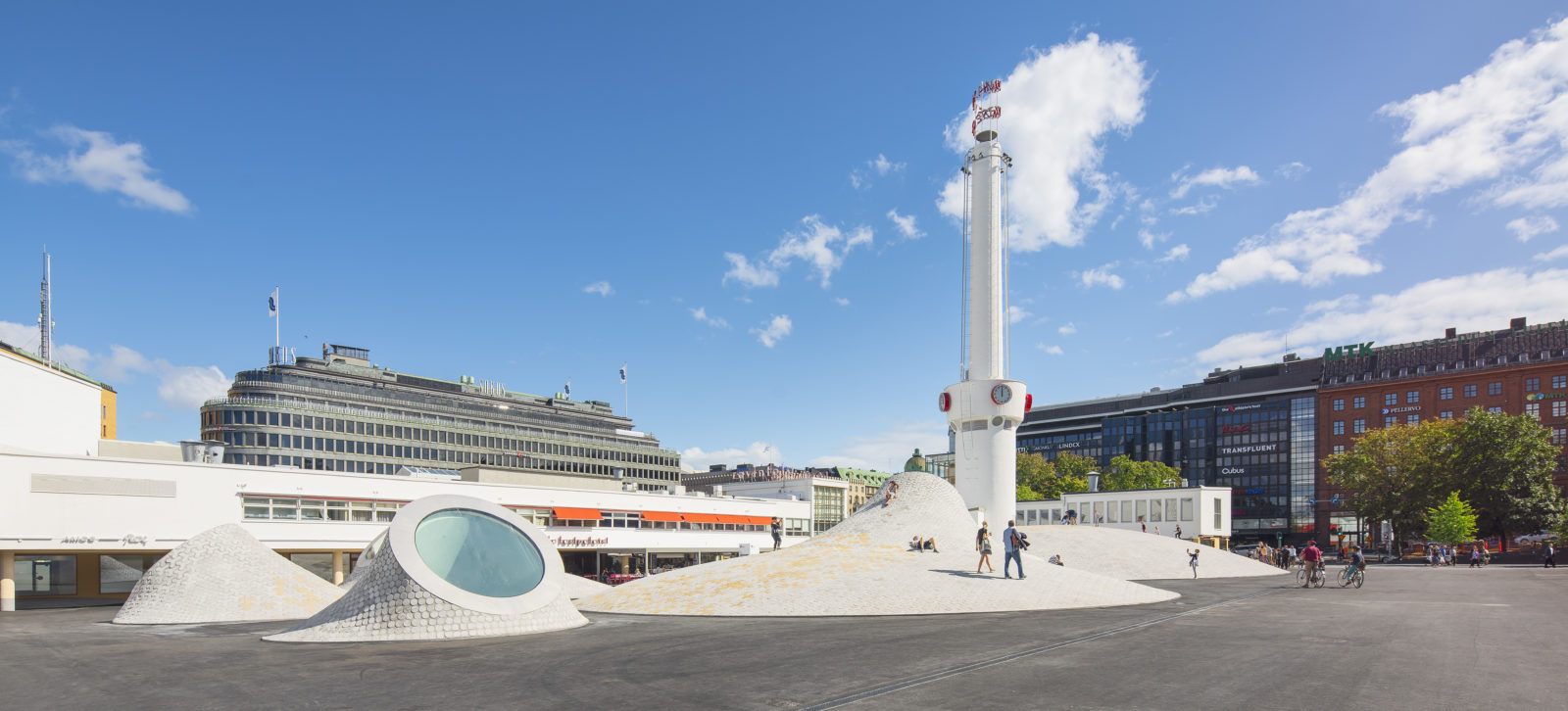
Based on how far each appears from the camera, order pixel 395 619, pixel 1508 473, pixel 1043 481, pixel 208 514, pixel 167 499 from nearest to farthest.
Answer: pixel 395 619
pixel 167 499
pixel 208 514
pixel 1508 473
pixel 1043 481

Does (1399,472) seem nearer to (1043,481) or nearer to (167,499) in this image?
(1043,481)

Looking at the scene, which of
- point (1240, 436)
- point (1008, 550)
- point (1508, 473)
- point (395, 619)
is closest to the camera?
point (395, 619)

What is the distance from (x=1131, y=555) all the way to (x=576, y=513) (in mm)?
38541

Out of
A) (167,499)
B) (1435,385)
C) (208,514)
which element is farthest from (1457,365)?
(167,499)

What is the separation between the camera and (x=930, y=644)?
17.9 m

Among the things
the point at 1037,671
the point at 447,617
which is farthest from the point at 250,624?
the point at 1037,671

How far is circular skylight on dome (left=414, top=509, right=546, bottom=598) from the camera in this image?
68.3 ft

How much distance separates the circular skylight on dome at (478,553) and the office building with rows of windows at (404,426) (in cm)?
5316

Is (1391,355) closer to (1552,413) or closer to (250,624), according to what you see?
(1552,413)

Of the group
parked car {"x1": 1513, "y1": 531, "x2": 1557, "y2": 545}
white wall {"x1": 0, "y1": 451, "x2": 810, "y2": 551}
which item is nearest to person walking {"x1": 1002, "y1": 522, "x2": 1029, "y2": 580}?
white wall {"x1": 0, "y1": 451, "x2": 810, "y2": 551}

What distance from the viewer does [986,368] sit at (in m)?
58.5

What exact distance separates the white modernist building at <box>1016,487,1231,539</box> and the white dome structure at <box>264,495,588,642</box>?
48.6m

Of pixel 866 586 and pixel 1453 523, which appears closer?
pixel 866 586

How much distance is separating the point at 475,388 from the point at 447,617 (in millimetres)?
117802
